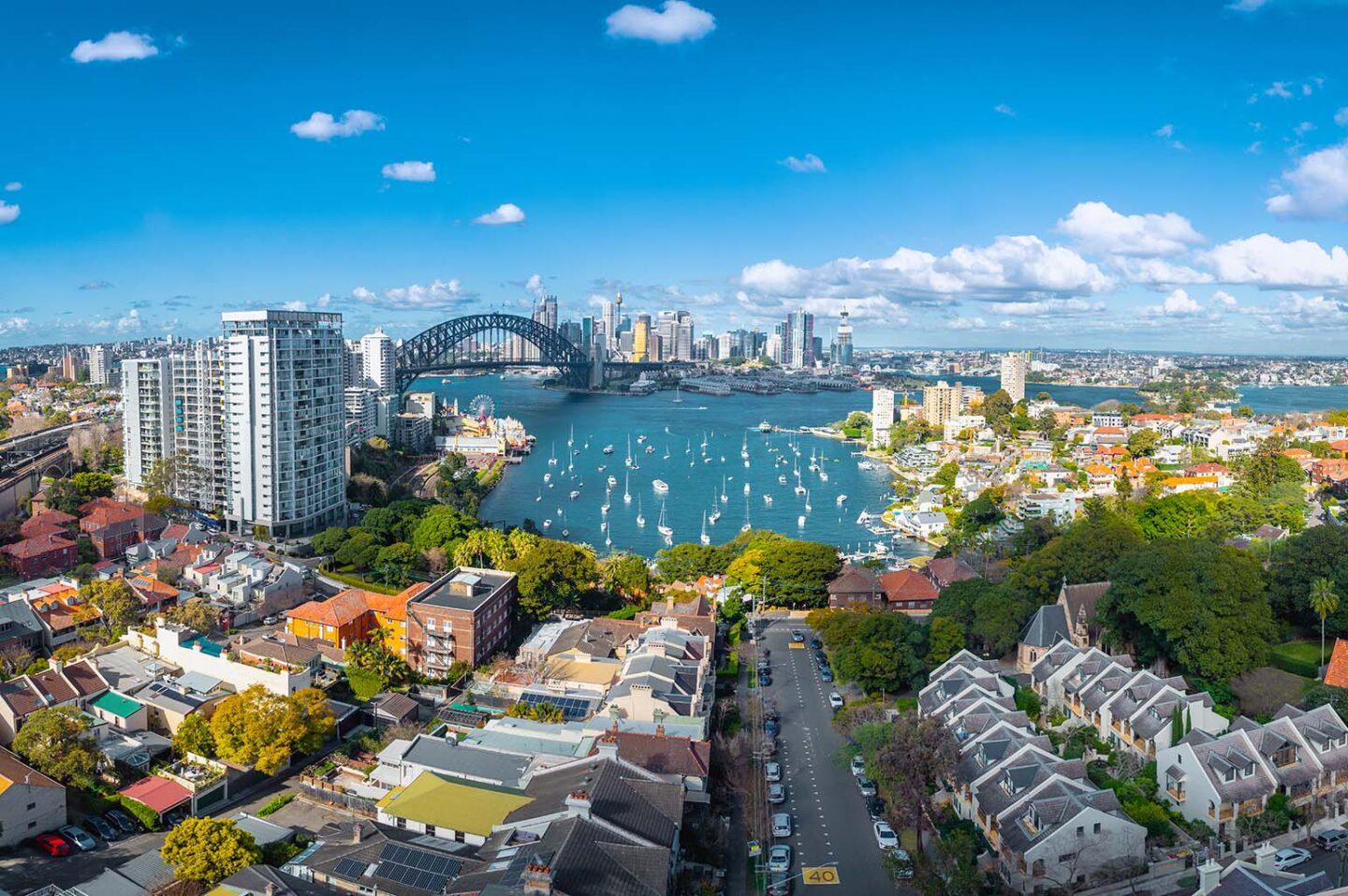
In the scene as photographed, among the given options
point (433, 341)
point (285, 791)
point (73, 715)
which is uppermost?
point (433, 341)

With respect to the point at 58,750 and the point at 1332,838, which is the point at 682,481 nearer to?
the point at 58,750

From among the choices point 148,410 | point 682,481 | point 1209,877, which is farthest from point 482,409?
point 1209,877

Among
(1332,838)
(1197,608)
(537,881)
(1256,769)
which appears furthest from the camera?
(1197,608)

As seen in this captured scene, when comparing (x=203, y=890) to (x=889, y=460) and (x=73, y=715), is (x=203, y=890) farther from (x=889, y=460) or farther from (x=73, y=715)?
(x=889, y=460)

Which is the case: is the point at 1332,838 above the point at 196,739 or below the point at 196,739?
below

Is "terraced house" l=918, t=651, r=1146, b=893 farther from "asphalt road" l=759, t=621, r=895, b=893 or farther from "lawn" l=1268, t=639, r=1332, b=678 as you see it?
"lawn" l=1268, t=639, r=1332, b=678

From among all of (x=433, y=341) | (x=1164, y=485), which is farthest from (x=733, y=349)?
(x=1164, y=485)
